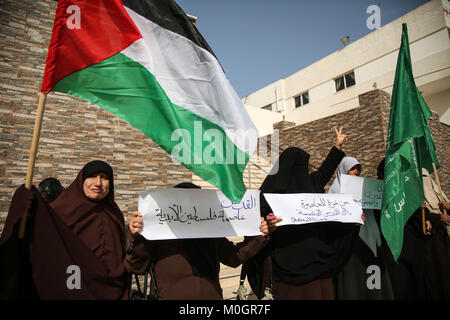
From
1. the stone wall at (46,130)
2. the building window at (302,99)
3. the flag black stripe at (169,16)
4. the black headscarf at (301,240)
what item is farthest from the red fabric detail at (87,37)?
the building window at (302,99)

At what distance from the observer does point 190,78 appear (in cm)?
183

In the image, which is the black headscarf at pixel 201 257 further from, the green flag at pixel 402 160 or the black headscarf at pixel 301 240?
the green flag at pixel 402 160

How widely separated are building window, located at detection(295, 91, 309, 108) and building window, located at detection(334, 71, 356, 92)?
7.05ft

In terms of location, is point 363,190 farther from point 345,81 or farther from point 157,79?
point 345,81

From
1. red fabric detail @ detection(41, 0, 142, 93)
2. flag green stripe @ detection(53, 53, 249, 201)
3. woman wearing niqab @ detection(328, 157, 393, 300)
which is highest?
red fabric detail @ detection(41, 0, 142, 93)

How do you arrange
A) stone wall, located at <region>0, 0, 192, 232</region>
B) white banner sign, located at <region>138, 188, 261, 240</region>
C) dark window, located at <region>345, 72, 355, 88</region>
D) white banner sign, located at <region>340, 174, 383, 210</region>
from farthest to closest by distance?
dark window, located at <region>345, 72, 355, 88</region>
stone wall, located at <region>0, 0, 192, 232</region>
white banner sign, located at <region>340, 174, 383, 210</region>
white banner sign, located at <region>138, 188, 261, 240</region>

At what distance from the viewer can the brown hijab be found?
1.72 m

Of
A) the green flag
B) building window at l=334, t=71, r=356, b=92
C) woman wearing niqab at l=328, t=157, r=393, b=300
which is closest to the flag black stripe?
woman wearing niqab at l=328, t=157, r=393, b=300

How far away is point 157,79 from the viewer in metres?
1.75

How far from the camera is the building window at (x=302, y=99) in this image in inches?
695

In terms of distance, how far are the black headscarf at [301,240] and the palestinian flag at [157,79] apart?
2.92 feet

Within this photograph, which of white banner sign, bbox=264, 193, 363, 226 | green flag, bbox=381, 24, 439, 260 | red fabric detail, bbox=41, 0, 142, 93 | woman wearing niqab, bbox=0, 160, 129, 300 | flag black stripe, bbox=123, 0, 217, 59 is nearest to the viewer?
woman wearing niqab, bbox=0, 160, 129, 300

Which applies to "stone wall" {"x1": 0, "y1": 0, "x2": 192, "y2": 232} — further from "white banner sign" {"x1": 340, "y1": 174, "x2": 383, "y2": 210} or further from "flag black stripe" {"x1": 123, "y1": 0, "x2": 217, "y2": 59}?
"white banner sign" {"x1": 340, "y1": 174, "x2": 383, "y2": 210}
